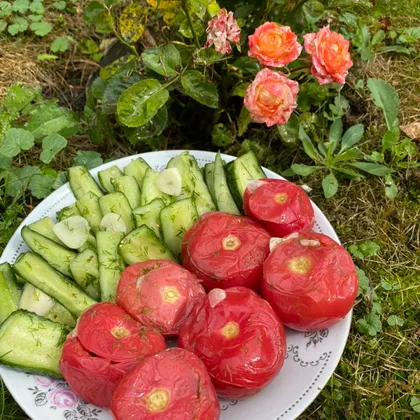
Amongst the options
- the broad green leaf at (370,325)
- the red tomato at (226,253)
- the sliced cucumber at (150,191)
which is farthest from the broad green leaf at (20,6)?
the broad green leaf at (370,325)

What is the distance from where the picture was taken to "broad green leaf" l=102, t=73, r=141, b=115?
104 inches

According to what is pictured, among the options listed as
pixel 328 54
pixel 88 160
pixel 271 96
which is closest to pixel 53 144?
pixel 88 160

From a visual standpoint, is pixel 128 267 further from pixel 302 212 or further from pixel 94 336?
pixel 302 212

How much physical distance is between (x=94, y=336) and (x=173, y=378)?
0.29 m

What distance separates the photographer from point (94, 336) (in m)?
1.71

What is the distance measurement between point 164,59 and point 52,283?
1.09 metres

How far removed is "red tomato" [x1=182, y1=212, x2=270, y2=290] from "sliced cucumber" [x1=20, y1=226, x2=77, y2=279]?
1.53ft

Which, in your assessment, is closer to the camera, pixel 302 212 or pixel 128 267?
pixel 128 267

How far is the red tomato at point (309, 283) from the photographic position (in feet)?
5.92

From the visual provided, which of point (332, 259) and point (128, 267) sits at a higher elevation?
point (128, 267)

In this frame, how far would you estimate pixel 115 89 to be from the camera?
266 cm

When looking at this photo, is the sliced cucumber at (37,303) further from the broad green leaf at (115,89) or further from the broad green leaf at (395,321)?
the broad green leaf at (395,321)

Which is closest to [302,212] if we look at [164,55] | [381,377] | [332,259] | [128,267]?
[332,259]

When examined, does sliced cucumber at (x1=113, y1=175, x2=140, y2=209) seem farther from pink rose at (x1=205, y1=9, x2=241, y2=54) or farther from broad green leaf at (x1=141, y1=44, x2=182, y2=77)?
pink rose at (x1=205, y1=9, x2=241, y2=54)
